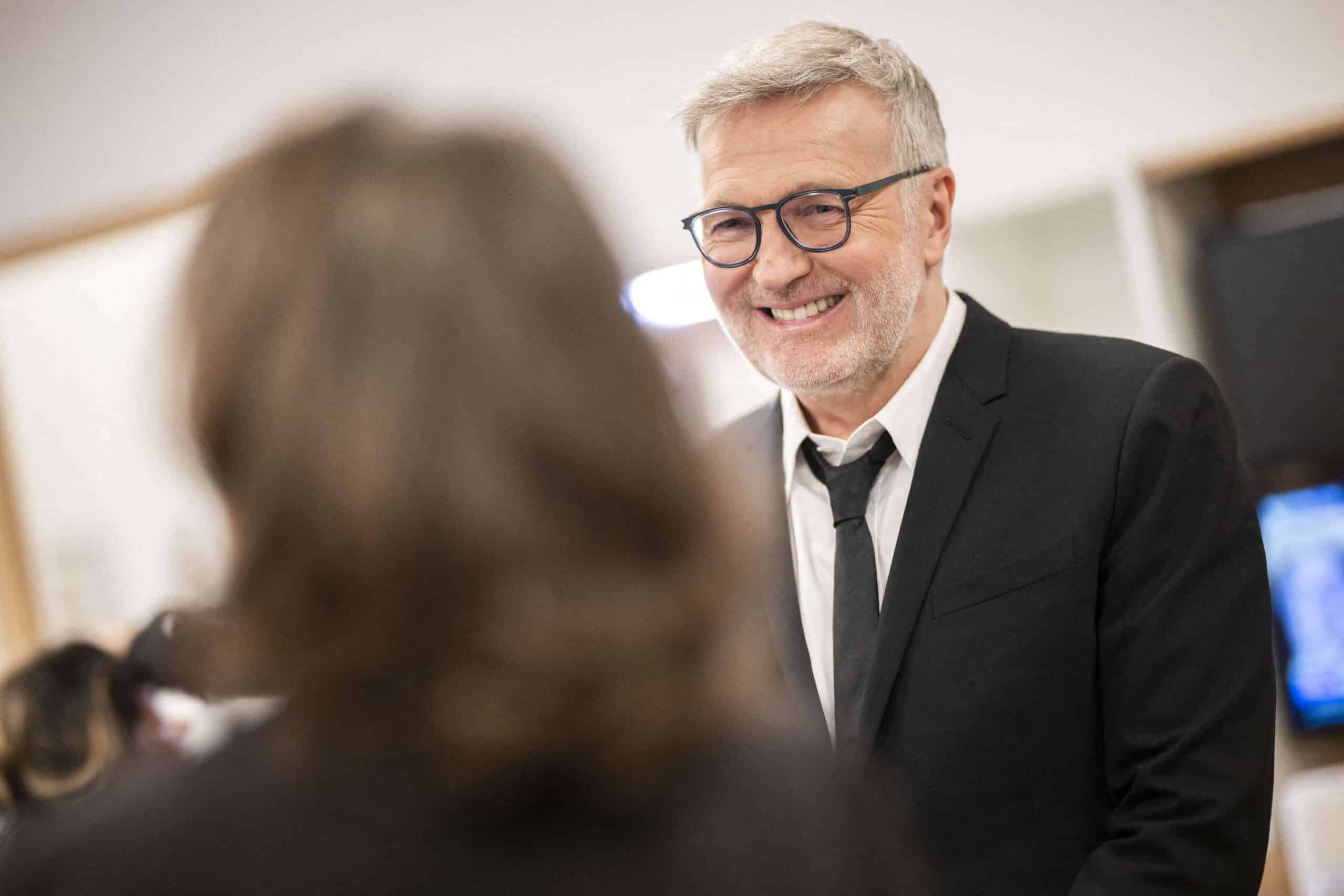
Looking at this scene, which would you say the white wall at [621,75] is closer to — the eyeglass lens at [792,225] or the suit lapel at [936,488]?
the eyeglass lens at [792,225]

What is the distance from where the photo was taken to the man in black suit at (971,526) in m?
1.11

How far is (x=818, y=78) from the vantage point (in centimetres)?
127

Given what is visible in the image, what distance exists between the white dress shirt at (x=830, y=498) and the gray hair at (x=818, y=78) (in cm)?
22

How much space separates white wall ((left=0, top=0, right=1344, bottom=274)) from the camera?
219 centimetres

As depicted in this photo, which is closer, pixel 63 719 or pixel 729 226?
pixel 63 719

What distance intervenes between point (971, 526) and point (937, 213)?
1.41 ft

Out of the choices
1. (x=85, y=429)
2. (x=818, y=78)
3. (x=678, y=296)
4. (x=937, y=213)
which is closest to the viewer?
(x=818, y=78)

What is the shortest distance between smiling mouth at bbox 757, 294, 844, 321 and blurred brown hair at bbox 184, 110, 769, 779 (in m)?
0.79

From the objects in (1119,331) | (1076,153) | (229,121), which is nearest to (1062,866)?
(1119,331)

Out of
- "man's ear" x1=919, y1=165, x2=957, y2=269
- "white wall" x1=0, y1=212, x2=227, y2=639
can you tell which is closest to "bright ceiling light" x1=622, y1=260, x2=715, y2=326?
"man's ear" x1=919, y1=165, x2=957, y2=269

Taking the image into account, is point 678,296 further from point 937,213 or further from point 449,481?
point 449,481

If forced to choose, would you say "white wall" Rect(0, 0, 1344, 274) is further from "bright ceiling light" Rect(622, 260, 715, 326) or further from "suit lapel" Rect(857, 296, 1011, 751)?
"suit lapel" Rect(857, 296, 1011, 751)

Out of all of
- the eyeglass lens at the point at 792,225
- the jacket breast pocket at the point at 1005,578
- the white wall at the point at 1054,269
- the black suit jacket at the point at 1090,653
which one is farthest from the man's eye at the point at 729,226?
the white wall at the point at 1054,269

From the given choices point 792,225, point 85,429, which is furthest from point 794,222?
point 85,429
